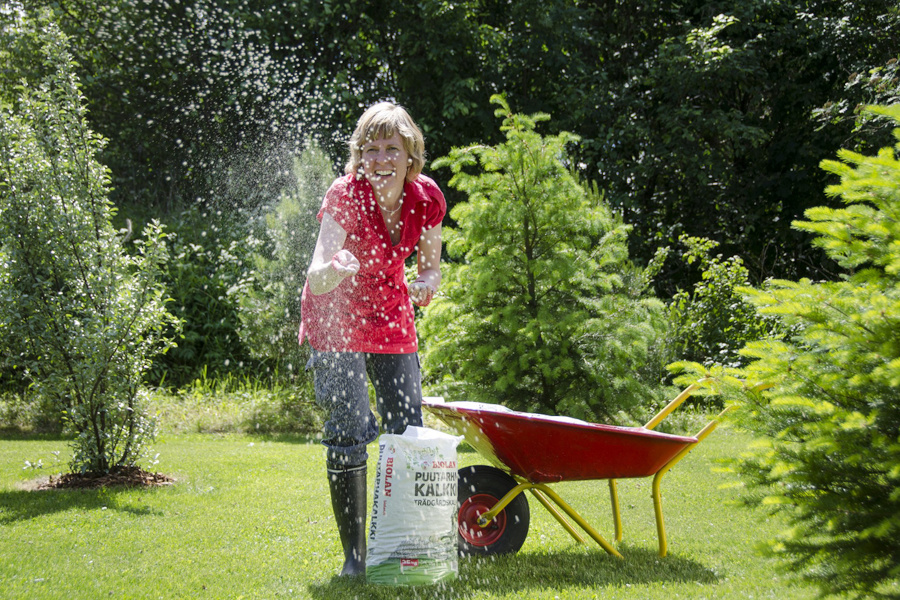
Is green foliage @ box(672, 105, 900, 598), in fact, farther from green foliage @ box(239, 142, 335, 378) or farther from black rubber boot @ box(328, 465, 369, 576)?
green foliage @ box(239, 142, 335, 378)

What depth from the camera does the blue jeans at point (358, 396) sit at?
2457 mm

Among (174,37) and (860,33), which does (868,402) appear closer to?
(860,33)

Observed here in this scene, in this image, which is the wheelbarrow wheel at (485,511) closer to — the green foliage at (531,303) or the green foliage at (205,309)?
the green foliage at (531,303)

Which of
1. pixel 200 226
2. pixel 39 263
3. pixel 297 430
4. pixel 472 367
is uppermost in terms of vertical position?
pixel 200 226

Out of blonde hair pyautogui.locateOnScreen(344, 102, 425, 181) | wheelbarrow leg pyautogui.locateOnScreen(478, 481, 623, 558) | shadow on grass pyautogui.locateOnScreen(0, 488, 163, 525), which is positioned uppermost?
blonde hair pyautogui.locateOnScreen(344, 102, 425, 181)

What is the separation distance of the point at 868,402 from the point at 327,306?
5.30 feet

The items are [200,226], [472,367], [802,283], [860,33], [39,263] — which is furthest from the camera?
[200,226]

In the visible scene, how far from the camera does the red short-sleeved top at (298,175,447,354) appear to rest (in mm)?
2475

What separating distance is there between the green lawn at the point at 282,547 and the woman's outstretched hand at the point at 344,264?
102 cm

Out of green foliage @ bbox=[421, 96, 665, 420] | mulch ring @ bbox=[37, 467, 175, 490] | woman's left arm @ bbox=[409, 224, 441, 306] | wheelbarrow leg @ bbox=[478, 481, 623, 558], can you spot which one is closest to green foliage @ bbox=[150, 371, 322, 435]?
green foliage @ bbox=[421, 96, 665, 420]

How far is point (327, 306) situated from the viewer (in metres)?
2.47

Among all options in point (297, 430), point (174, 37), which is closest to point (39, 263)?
point (297, 430)

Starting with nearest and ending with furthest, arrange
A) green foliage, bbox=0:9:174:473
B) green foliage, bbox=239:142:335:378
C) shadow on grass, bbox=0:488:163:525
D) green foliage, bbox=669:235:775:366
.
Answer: shadow on grass, bbox=0:488:163:525, green foliage, bbox=0:9:174:473, green foliage, bbox=239:142:335:378, green foliage, bbox=669:235:775:366

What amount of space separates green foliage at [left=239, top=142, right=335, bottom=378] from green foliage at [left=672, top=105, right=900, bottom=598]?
6111mm
